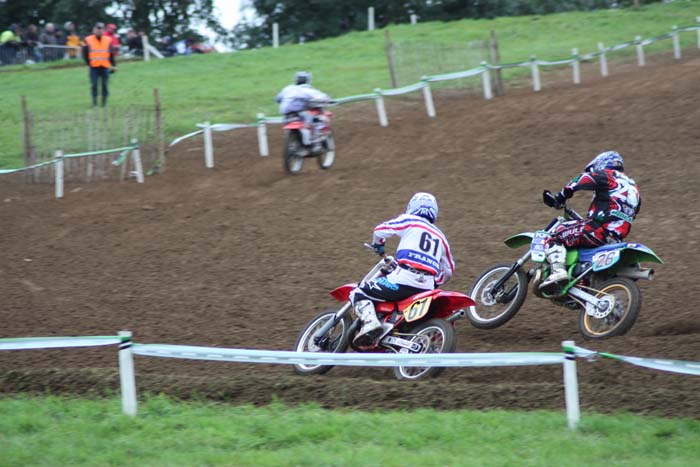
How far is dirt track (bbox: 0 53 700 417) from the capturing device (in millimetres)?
8594

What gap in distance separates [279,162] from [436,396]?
1218 cm

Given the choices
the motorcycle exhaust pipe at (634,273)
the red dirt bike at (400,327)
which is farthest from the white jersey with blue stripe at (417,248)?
the motorcycle exhaust pipe at (634,273)

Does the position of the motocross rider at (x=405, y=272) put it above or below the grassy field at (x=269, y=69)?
below

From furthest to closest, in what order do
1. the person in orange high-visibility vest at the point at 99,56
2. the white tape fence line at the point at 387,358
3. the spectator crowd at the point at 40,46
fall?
1. the spectator crowd at the point at 40,46
2. the person in orange high-visibility vest at the point at 99,56
3. the white tape fence line at the point at 387,358

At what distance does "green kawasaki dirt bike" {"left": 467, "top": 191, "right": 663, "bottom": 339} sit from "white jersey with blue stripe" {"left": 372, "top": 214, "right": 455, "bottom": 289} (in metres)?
1.48

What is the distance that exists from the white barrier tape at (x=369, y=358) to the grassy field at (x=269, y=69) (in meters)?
15.4

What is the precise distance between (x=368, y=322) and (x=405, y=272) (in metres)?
0.59

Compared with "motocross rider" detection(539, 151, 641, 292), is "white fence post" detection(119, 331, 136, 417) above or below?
below

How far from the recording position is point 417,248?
349 inches

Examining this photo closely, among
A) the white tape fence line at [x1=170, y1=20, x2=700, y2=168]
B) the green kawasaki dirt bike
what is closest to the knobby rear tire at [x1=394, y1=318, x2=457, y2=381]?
the green kawasaki dirt bike

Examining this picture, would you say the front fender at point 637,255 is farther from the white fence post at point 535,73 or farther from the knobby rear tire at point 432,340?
the white fence post at point 535,73

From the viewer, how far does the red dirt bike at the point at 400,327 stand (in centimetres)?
864

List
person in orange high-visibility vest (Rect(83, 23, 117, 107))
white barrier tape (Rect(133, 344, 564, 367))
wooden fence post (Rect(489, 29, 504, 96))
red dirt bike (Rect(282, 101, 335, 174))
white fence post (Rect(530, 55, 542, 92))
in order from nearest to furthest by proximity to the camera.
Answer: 1. white barrier tape (Rect(133, 344, 564, 367))
2. red dirt bike (Rect(282, 101, 335, 174))
3. wooden fence post (Rect(489, 29, 504, 96))
4. white fence post (Rect(530, 55, 542, 92))
5. person in orange high-visibility vest (Rect(83, 23, 117, 107))

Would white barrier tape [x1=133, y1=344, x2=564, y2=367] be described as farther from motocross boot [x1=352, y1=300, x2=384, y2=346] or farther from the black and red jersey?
the black and red jersey
